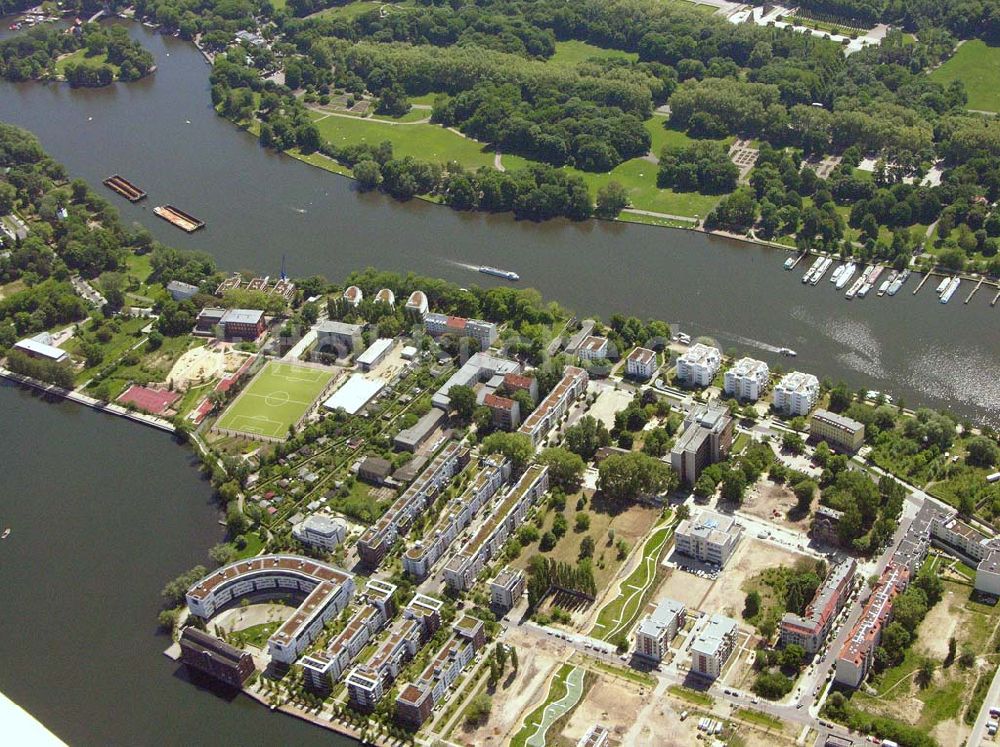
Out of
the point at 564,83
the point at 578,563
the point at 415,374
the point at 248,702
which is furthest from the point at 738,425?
the point at 564,83

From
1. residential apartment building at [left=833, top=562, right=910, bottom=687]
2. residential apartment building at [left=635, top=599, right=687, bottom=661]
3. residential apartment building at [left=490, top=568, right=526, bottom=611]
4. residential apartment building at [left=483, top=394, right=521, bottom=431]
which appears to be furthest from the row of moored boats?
residential apartment building at [left=490, top=568, right=526, bottom=611]

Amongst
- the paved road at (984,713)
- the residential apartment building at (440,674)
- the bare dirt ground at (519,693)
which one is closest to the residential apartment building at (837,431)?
the paved road at (984,713)

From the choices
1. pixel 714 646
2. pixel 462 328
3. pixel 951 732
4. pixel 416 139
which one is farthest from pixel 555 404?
pixel 416 139

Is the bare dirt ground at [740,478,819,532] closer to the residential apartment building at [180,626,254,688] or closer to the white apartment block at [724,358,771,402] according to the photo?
the white apartment block at [724,358,771,402]

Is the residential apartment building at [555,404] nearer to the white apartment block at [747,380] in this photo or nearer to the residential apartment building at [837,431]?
the white apartment block at [747,380]

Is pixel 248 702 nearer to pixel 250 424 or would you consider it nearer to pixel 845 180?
pixel 250 424
